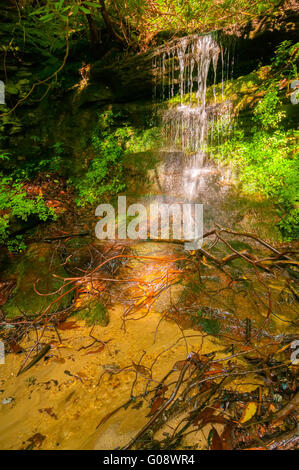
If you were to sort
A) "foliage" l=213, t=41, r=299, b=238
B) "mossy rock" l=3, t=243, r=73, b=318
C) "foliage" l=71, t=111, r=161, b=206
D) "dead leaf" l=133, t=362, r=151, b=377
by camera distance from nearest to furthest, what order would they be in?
"dead leaf" l=133, t=362, r=151, b=377
"mossy rock" l=3, t=243, r=73, b=318
"foliage" l=213, t=41, r=299, b=238
"foliage" l=71, t=111, r=161, b=206

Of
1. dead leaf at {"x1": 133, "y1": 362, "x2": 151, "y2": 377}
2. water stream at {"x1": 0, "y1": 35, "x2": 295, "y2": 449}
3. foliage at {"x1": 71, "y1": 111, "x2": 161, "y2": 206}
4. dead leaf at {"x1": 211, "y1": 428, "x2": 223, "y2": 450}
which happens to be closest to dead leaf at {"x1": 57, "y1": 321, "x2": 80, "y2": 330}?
water stream at {"x1": 0, "y1": 35, "x2": 295, "y2": 449}

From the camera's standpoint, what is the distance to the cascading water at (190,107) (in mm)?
5240

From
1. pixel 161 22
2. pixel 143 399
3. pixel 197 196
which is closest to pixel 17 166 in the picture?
pixel 197 196

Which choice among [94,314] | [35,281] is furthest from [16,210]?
[94,314]

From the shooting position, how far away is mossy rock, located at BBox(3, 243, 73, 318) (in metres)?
3.15

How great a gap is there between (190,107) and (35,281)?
5728 mm

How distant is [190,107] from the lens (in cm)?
578

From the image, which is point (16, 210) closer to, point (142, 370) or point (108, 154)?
point (108, 154)

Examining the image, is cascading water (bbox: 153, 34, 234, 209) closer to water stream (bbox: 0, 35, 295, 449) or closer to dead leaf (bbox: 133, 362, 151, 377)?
water stream (bbox: 0, 35, 295, 449)

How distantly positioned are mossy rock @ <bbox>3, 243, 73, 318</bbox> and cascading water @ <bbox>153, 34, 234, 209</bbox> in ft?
10.7

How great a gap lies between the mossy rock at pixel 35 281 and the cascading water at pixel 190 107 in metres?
3.26

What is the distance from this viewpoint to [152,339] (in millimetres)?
2297

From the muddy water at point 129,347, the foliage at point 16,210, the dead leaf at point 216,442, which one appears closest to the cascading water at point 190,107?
the muddy water at point 129,347

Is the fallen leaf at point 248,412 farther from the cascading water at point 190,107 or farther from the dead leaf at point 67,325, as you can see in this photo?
the cascading water at point 190,107
